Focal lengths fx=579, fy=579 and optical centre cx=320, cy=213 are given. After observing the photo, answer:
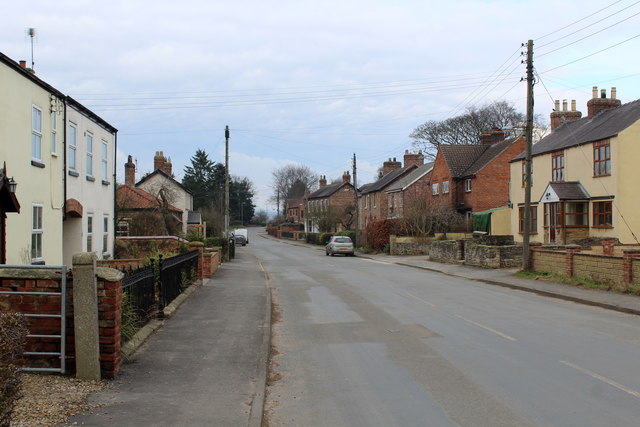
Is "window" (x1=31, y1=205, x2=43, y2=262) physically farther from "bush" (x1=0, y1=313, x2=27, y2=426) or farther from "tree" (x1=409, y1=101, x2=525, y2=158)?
"tree" (x1=409, y1=101, x2=525, y2=158)

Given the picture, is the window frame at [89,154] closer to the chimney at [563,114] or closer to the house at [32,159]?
the house at [32,159]

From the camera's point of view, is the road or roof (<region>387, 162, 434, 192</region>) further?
roof (<region>387, 162, 434, 192</region>)

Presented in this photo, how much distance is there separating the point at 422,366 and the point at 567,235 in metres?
25.3

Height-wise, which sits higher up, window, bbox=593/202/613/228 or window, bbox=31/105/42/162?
window, bbox=31/105/42/162

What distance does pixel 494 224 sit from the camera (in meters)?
40.3

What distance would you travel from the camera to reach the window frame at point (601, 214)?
27828 millimetres

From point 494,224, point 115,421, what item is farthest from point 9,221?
point 494,224

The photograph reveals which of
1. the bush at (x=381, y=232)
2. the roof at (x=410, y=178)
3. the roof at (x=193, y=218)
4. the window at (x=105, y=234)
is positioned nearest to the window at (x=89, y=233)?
the window at (x=105, y=234)

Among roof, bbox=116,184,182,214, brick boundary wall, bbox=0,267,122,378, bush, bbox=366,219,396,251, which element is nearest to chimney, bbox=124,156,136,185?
roof, bbox=116,184,182,214

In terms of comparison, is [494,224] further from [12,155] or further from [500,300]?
[12,155]

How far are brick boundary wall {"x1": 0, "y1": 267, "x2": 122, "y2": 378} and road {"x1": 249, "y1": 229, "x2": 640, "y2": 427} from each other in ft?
6.54

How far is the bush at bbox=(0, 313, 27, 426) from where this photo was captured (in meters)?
3.68

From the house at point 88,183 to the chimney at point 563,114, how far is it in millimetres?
27608

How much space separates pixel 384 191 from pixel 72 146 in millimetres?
49448
